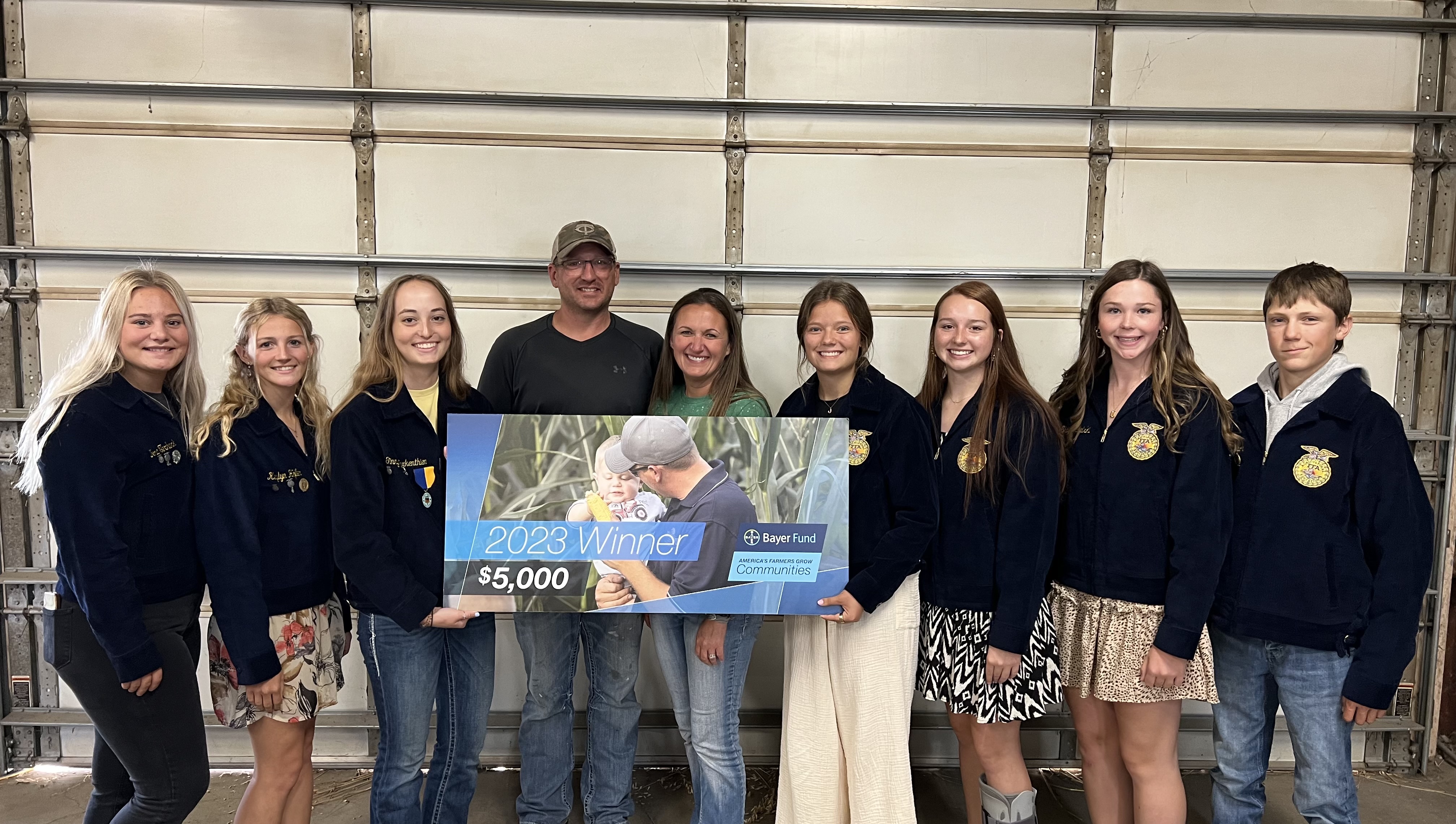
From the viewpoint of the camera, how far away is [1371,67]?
329cm

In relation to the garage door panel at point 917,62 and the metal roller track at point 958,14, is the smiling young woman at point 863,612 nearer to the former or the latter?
the garage door panel at point 917,62

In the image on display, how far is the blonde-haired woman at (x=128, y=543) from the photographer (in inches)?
72.1

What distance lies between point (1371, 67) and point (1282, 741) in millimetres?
2940

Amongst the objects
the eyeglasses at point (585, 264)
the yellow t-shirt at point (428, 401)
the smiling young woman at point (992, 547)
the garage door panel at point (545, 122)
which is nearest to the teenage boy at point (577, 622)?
the eyeglasses at point (585, 264)

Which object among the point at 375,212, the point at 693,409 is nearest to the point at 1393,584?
the point at 693,409

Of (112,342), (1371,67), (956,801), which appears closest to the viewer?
(112,342)

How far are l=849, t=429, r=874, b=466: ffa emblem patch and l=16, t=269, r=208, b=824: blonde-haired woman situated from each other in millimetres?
1761

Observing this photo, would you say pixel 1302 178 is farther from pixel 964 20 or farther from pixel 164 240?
pixel 164 240

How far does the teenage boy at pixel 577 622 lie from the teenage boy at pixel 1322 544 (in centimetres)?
181

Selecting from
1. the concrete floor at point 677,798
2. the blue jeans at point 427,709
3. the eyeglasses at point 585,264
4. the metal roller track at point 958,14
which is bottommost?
the concrete floor at point 677,798

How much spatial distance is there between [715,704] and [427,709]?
82cm

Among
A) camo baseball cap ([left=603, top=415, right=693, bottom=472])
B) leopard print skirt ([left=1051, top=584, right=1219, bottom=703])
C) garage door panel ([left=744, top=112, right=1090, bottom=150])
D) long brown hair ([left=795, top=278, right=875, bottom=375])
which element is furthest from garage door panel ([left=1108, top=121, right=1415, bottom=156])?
camo baseball cap ([left=603, top=415, right=693, bottom=472])

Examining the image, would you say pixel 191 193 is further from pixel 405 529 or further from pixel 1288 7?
pixel 1288 7

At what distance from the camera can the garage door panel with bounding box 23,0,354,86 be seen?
10.3 feet
